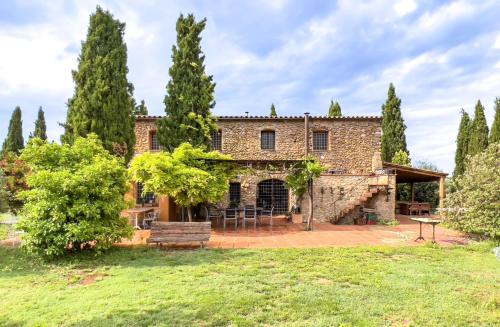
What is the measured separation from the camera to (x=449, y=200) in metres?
10.0

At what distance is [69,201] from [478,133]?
25.3 meters

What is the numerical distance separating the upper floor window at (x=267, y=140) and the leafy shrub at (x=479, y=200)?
31.3 feet

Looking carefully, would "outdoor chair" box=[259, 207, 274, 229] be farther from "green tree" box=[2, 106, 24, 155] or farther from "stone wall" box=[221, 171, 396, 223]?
"green tree" box=[2, 106, 24, 155]

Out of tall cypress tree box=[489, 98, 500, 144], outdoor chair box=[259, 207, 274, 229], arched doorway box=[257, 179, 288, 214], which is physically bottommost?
outdoor chair box=[259, 207, 274, 229]

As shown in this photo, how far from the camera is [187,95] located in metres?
13.6

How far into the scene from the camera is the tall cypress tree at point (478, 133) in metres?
21.0

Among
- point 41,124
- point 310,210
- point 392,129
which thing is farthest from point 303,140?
point 41,124

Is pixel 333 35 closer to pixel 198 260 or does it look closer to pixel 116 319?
pixel 198 260

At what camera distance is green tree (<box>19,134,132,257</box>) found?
6.75 m

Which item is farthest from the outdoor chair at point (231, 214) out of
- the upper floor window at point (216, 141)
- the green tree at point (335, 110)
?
the green tree at point (335, 110)

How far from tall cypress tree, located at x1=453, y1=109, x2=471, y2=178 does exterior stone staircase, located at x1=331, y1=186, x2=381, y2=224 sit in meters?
12.6

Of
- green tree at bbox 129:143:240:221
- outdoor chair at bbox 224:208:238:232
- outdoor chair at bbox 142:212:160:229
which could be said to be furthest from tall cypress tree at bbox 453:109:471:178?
outdoor chair at bbox 142:212:160:229

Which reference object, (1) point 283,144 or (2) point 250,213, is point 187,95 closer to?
(2) point 250,213

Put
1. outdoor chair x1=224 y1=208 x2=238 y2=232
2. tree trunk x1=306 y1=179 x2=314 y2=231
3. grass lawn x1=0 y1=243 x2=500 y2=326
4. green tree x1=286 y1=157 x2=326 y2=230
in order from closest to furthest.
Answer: grass lawn x1=0 y1=243 x2=500 y2=326 → green tree x1=286 y1=157 x2=326 y2=230 → tree trunk x1=306 y1=179 x2=314 y2=231 → outdoor chair x1=224 y1=208 x2=238 y2=232
